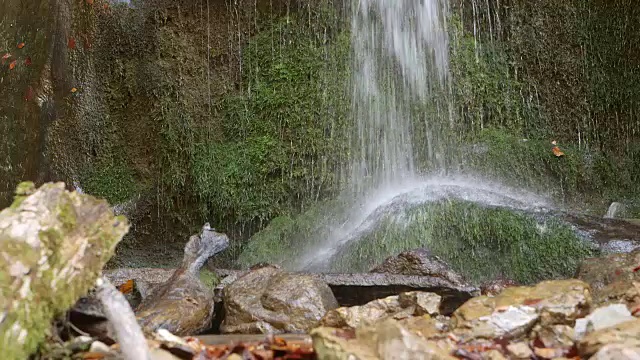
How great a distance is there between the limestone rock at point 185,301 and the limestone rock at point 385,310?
2.73ft

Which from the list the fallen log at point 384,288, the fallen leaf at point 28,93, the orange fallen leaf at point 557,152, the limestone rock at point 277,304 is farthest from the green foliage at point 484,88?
the fallen leaf at point 28,93

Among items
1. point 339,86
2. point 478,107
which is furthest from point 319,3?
point 478,107

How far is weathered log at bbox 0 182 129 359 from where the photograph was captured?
206 centimetres

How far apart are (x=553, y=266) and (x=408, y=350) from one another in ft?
10.9

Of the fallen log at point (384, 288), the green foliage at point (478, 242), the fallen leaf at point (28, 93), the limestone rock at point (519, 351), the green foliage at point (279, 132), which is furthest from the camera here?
the fallen leaf at point (28, 93)

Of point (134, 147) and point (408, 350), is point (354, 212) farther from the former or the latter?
→ point (408, 350)

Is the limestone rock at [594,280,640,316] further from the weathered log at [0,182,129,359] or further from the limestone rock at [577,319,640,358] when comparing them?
the weathered log at [0,182,129,359]

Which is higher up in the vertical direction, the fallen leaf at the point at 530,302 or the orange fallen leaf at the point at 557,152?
the orange fallen leaf at the point at 557,152

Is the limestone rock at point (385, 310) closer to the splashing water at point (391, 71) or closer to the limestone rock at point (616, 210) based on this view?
the splashing water at point (391, 71)

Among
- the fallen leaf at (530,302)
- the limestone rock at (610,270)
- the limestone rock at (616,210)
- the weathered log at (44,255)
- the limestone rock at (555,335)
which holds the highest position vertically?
the weathered log at (44,255)

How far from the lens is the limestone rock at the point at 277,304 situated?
152 inches

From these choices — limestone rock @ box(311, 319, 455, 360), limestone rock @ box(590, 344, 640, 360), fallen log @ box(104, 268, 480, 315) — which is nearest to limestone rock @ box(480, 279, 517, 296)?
fallen log @ box(104, 268, 480, 315)

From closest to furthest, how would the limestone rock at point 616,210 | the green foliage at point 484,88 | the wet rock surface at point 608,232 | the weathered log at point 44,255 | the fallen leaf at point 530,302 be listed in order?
1. the weathered log at point 44,255
2. the fallen leaf at point 530,302
3. the wet rock surface at point 608,232
4. the limestone rock at point 616,210
5. the green foliage at point 484,88

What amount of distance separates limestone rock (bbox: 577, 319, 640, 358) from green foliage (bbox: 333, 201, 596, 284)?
8.82 ft
